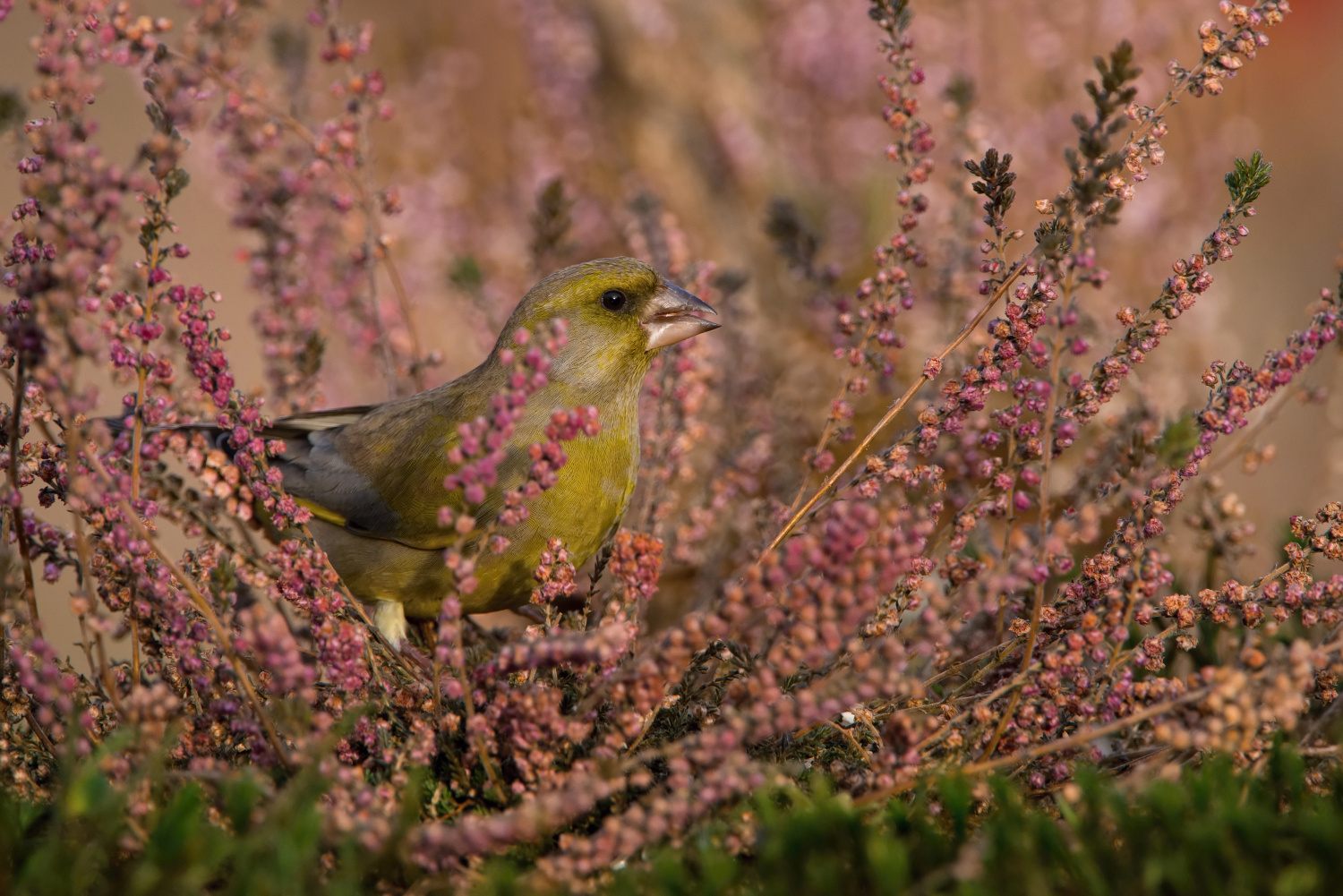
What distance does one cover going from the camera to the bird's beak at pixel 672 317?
3014mm

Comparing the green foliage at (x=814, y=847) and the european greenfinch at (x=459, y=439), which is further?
the european greenfinch at (x=459, y=439)

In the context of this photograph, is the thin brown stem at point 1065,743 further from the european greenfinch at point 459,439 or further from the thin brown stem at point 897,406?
the european greenfinch at point 459,439

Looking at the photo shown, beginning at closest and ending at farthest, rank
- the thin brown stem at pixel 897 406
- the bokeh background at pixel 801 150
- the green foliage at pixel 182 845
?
1. the green foliage at pixel 182 845
2. the thin brown stem at pixel 897 406
3. the bokeh background at pixel 801 150

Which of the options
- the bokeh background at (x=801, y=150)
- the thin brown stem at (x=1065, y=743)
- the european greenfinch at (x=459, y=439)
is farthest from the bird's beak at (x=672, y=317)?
the bokeh background at (x=801, y=150)

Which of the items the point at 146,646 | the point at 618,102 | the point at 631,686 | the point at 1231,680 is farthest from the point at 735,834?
the point at 618,102

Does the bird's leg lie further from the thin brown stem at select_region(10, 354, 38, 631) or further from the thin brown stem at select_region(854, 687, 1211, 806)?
the thin brown stem at select_region(854, 687, 1211, 806)

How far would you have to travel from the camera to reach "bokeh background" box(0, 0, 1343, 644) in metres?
5.68

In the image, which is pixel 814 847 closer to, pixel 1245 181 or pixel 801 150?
pixel 1245 181

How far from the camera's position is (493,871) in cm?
→ 161

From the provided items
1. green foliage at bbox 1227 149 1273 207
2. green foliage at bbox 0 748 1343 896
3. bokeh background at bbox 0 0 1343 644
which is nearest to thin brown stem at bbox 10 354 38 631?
green foliage at bbox 0 748 1343 896

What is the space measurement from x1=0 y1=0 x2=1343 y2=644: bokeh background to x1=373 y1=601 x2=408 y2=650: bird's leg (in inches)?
84.1

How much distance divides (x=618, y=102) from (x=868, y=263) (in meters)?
2.09

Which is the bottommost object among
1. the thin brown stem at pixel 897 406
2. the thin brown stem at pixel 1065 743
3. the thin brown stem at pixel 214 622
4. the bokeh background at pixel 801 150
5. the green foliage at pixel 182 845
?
the thin brown stem at pixel 1065 743

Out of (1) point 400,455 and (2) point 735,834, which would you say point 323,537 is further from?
(2) point 735,834
